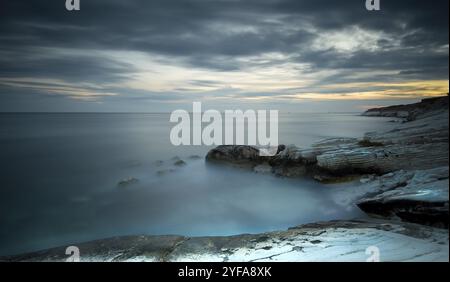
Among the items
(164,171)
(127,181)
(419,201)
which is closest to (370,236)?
(419,201)

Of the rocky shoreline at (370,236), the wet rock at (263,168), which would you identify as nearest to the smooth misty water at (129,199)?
the wet rock at (263,168)

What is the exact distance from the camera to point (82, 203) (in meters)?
5.71

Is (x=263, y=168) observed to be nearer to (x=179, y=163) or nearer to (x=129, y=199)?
(x=179, y=163)

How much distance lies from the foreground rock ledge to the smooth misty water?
107 centimetres

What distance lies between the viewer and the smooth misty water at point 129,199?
4.99 meters

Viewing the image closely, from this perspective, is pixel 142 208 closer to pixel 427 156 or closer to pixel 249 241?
pixel 249 241

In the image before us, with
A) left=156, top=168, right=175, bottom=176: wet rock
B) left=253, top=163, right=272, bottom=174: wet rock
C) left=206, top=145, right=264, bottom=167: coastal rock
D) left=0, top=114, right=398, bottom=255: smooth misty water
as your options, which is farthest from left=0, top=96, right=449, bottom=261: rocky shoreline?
left=156, top=168, right=175, bottom=176: wet rock

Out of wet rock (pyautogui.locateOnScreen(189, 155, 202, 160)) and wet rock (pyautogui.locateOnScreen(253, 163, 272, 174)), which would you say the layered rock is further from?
wet rock (pyautogui.locateOnScreen(189, 155, 202, 160))

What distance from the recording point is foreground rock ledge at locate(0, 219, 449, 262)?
3.15 m

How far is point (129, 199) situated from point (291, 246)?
4203 mm

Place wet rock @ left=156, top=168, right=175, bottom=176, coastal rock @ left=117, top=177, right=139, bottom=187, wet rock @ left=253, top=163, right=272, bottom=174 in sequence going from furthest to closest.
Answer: wet rock @ left=253, top=163, right=272, bottom=174
wet rock @ left=156, top=168, right=175, bottom=176
coastal rock @ left=117, top=177, right=139, bottom=187
